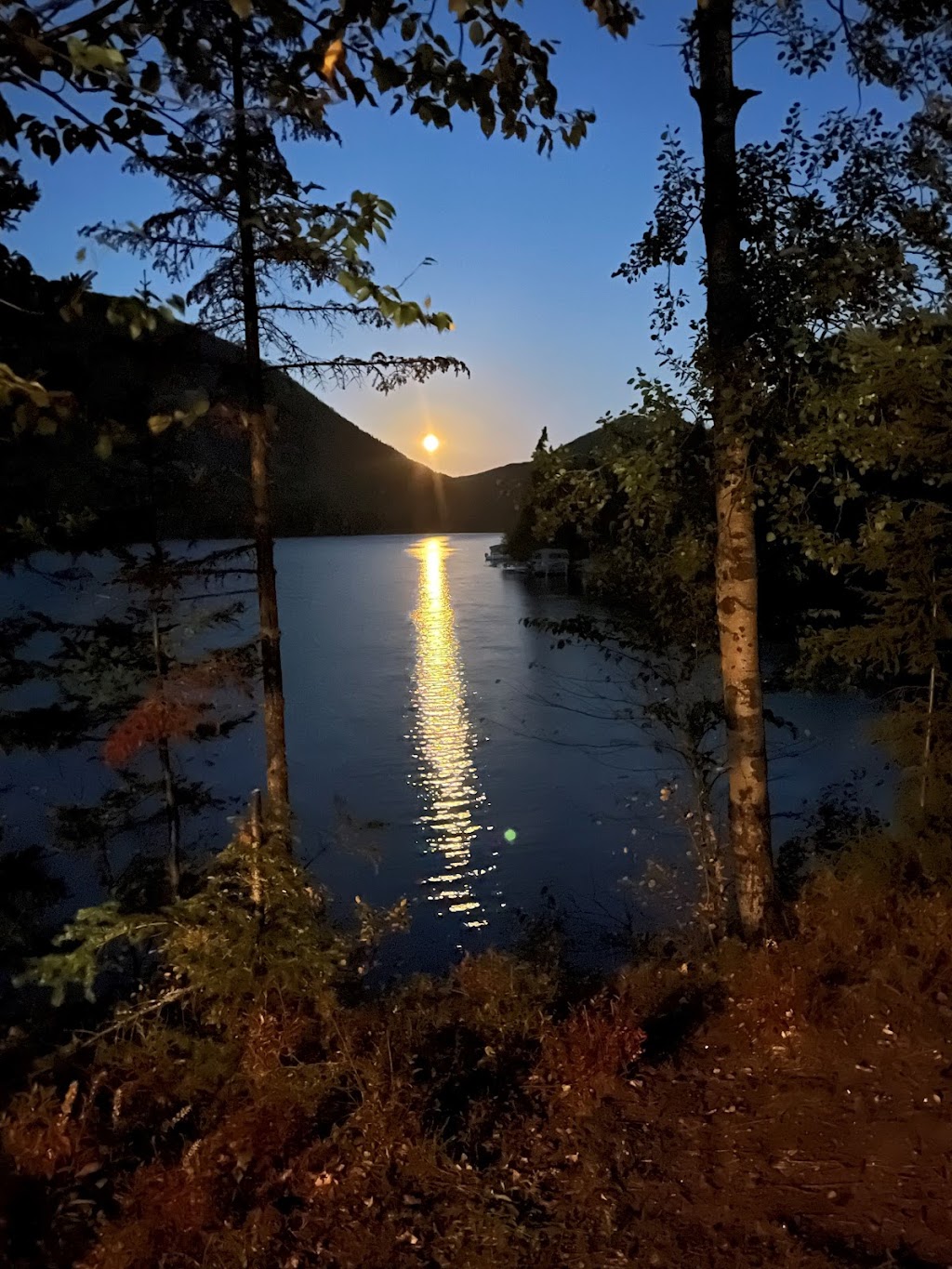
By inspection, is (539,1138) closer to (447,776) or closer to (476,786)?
(476,786)

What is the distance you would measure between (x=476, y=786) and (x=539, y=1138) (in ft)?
64.6

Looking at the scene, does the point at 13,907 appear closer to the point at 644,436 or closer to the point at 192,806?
the point at 192,806

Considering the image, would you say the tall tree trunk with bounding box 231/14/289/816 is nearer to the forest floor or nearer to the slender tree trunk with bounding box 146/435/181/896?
the slender tree trunk with bounding box 146/435/181/896

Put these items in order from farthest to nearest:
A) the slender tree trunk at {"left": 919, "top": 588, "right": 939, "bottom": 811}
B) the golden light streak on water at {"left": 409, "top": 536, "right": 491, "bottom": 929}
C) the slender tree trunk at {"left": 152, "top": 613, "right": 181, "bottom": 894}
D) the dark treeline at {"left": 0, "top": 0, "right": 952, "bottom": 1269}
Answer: the golden light streak on water at {"left": 409, "top": 536, "right": 491, "bottom": 929}, the slender tree trunk at {"left": 152, "top": 613, "right": 181, "bottom": 894}, the slender tree trunk at {"left": 919, "top": 588, "right": 939, "bottom": 811}, the dark treeline at {"left": 0, "top": 0, "right": 952, "bottom": 1269}

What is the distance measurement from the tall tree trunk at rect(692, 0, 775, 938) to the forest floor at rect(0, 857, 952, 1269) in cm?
133

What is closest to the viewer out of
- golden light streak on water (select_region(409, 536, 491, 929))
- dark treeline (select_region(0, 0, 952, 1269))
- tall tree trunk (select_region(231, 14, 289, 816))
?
dark treeline (select_region(0, 0, 952, 1269))

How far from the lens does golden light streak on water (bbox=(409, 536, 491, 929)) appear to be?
17625mm

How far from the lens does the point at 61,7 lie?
262 centimetres

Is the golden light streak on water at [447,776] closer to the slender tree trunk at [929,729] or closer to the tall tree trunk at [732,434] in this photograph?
the slender tree trunk at [929,729]

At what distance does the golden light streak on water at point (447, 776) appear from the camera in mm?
17625

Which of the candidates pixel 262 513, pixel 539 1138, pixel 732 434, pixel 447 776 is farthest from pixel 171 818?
pixel 447 776

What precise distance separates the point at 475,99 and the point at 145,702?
9.58 m

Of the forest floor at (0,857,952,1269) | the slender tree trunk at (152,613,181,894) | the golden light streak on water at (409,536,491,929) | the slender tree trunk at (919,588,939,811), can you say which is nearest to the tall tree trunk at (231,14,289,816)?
the slender tree trunk at (152,613,181,894)

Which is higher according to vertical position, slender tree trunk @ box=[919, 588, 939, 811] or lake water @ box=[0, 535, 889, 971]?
slender tree trunk @ box=[919, 588, 939, 811]
